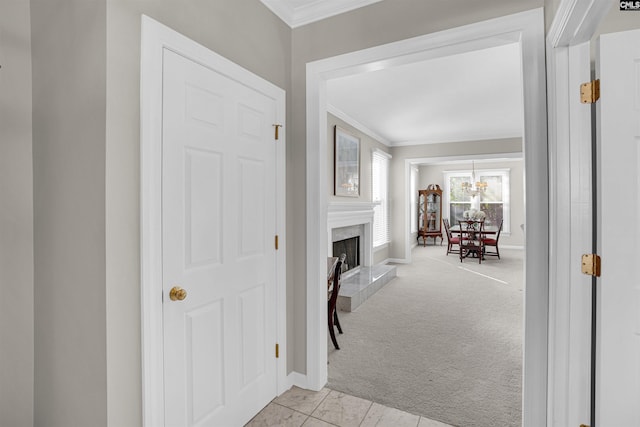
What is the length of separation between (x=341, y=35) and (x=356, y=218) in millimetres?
3660

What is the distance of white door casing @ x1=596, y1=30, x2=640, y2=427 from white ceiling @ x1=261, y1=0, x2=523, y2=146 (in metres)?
1.43

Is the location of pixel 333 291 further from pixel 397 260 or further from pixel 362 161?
pixel 397 260

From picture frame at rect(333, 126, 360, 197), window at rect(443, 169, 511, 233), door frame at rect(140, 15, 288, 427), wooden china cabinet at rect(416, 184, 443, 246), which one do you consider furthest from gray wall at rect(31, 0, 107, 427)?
window at rect(443, 169, 511, 233)

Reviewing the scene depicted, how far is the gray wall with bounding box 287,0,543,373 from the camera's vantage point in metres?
1.89

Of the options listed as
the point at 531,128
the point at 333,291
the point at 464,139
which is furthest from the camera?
the point at 464,139

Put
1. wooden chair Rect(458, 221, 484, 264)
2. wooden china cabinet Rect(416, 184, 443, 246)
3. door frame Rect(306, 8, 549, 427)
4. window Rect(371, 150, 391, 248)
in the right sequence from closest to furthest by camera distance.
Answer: door frame Rect(306, 8, 549, 427) → window Rect(371, 150, 391, 248) → wooden chair Rect(458, 221, 484, 264) → wooden china cabinet Rect(416, 184, 443, 246)

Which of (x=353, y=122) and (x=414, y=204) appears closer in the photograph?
(x=353, y=122)

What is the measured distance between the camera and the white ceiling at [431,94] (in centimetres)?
266

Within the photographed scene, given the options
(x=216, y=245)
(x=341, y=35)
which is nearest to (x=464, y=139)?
(x=341, y=35)

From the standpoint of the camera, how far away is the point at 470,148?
21.7 ft

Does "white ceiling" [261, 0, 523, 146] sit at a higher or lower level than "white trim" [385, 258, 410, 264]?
higher

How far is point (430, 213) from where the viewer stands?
10.6 metres

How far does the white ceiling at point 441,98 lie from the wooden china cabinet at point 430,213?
13.1 feet

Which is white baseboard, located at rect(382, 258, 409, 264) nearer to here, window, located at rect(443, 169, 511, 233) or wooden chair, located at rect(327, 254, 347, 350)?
window, located at rect(443, 169, 511, 233)
